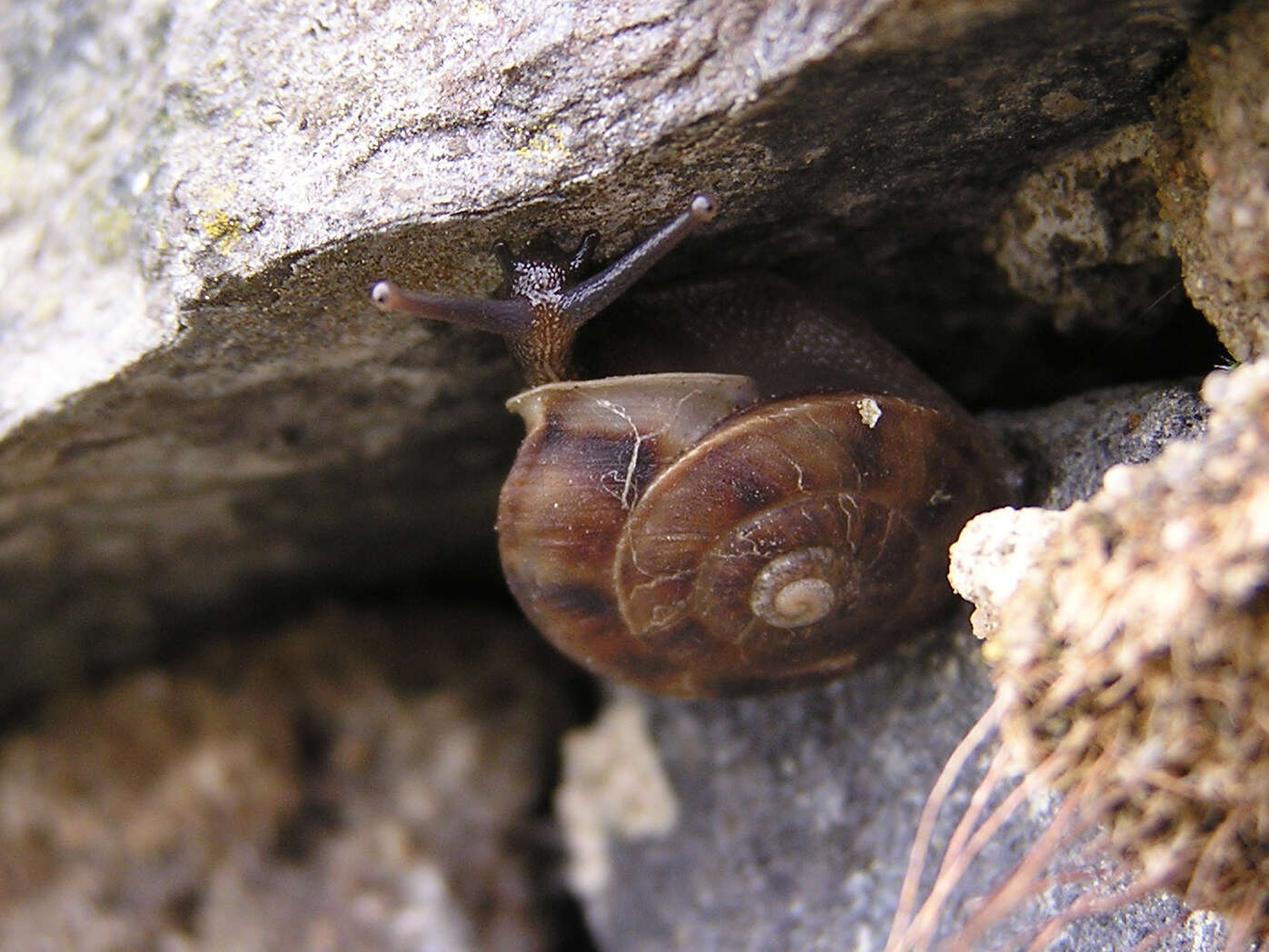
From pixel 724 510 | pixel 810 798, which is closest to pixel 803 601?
pixel 724 510

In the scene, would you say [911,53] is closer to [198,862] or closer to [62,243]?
[62,243]

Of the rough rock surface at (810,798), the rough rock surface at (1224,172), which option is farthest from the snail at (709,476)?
the rough rock surface at (1224,172)

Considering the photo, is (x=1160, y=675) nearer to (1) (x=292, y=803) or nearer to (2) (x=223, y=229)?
(2) (x=223, y=229)

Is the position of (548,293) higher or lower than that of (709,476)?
higher

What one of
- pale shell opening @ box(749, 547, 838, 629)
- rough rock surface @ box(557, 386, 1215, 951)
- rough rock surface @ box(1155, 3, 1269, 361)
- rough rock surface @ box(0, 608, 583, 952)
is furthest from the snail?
rough rock surface @ box(0, 608, 583, 952)

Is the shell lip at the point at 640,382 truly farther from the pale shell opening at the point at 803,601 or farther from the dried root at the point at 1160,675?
the dried root at the point at 1160,675

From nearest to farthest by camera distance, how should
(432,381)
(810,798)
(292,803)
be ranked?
(432,381), (810,798), (292,803)

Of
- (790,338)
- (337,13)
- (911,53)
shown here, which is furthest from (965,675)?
(337,13)

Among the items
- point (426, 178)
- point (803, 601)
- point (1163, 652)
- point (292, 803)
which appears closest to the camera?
point (1163, 652)

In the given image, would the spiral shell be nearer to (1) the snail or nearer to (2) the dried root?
(1) the snail
